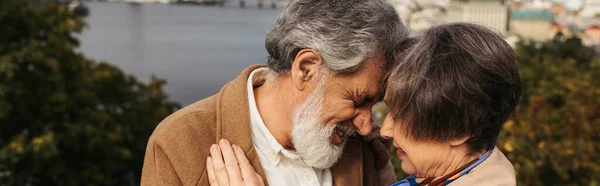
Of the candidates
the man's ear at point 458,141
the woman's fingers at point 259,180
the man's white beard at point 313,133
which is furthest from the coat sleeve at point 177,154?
the man's ear at point 458,141

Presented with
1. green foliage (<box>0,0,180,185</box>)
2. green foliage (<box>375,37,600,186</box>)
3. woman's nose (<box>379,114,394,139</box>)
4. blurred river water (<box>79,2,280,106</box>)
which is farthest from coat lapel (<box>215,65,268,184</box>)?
blurred river water (<box>79,2,280,106</box>)

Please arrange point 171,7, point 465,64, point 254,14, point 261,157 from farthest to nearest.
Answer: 1. point 171,7
2. point 254,14
3. point 261,157
4. point 465,64

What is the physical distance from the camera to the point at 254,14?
5891 cm

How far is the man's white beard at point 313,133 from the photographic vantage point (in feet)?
5.91

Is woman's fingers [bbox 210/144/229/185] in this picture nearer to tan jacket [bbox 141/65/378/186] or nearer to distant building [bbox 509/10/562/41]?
tan jacket [bbox 141/65/378/186]

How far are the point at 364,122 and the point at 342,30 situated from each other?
12.2 inches

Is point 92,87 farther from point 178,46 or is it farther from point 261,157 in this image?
point 178,46

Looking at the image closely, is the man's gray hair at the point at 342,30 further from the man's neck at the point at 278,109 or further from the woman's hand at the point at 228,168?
the woman's hand at the point at 228,168

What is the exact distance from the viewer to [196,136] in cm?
173

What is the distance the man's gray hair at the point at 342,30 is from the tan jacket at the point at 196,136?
22 centimetres

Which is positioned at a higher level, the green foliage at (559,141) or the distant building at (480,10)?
the green foliage at (559,141)

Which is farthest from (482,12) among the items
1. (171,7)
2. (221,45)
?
(171,7)

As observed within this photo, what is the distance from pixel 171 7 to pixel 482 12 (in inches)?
1374

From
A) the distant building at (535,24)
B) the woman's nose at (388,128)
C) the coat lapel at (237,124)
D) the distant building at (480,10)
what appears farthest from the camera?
the distant building at (480,10)
